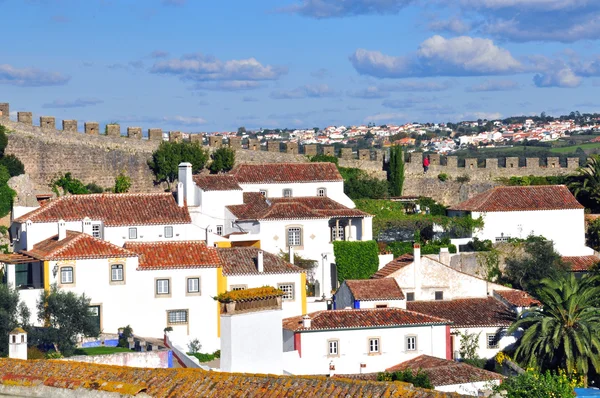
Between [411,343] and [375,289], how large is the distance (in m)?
4.31

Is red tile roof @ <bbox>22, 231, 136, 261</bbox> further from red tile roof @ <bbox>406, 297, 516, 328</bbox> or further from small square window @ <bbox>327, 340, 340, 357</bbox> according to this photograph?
red tile roof @ <bbox>406, 297, 516, 328</bbox>

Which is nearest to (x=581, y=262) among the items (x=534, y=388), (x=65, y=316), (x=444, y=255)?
(x=444, y=255)

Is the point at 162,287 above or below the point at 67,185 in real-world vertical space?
below

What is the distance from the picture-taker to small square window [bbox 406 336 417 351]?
35.8m

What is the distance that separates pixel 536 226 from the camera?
162ft

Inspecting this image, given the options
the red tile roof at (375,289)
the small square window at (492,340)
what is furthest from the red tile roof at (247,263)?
the small square window at (492,340)

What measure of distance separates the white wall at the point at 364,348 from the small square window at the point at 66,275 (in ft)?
22.4

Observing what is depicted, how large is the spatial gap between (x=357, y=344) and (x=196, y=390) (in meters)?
20.9

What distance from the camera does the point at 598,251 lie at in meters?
50.5

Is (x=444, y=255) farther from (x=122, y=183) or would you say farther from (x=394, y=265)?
(x=122, y=183)

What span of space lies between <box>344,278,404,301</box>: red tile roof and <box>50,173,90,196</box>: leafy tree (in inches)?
605

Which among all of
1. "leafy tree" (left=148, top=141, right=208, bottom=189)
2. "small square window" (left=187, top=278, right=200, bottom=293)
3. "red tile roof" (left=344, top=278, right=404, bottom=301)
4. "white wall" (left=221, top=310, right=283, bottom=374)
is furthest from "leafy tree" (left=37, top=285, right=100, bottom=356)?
"leafy tree" (left=148, top=141, right=208, bottom=189)

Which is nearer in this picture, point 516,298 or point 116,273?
point 116,273

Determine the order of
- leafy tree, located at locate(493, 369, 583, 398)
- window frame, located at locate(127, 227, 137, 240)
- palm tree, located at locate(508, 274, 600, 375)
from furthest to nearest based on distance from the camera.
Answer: window frame, located at locate(127, 227, 137, 240), palm tree, located at locate(508, 274, 600, 375), leafy tree, located at locate(493, 369, 583, 398)
